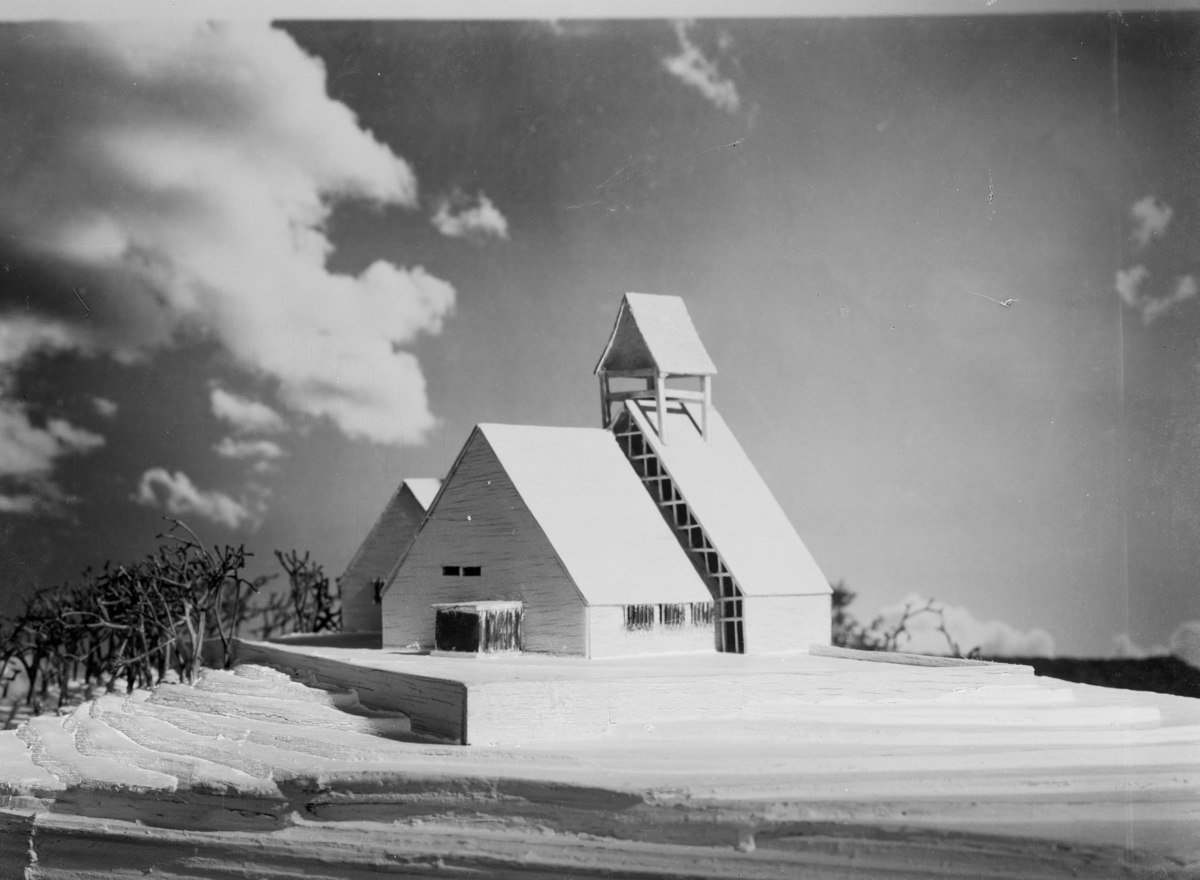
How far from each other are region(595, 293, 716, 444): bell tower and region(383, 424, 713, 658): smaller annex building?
125 cm

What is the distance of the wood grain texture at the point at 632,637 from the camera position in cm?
1761

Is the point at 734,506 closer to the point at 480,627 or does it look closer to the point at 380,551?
the point at 480,627

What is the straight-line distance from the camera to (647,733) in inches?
571

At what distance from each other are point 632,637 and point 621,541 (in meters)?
1.50

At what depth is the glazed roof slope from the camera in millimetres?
18062

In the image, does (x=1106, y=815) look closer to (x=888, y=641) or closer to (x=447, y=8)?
(x=888, y=641)

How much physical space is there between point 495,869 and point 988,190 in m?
12.8

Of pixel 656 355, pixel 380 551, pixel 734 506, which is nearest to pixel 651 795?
pixel 734 506

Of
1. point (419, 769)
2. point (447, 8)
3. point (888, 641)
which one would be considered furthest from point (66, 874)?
point (888, 641)

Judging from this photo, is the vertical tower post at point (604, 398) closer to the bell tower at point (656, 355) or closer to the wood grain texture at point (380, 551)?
the bell tower at point (656, 355)

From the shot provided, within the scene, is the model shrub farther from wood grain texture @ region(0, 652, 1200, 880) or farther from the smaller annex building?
wood grain texture @ region(0, 652, 1200, 880)

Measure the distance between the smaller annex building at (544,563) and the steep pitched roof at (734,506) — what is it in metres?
0.66

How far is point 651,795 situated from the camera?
12203mm

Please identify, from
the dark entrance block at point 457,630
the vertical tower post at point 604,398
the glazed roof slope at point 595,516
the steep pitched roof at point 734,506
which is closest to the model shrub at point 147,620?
the dark entrance block at point 457,630
